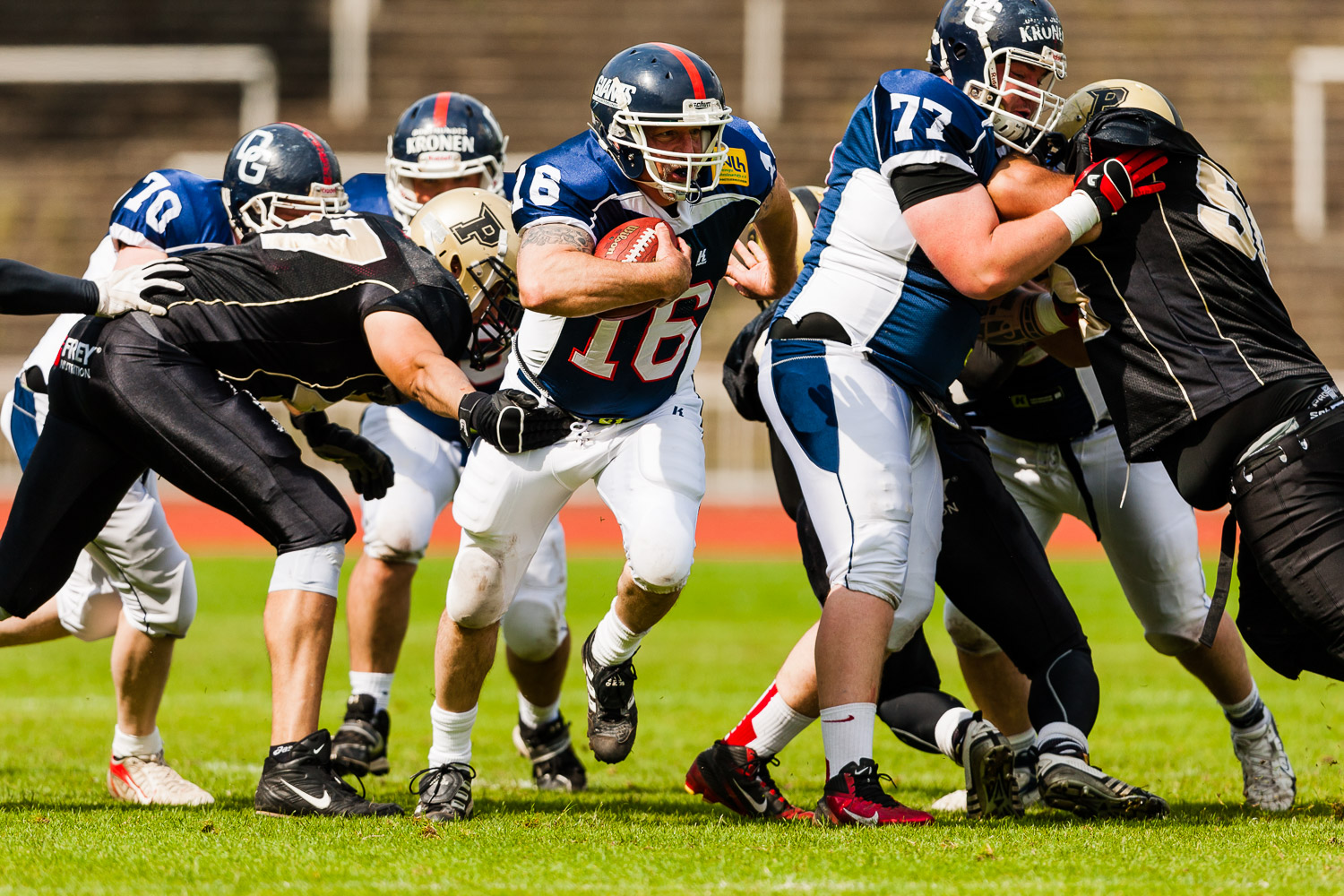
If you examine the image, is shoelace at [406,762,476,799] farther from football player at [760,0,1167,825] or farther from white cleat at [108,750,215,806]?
football player at [760,0,1167,825]

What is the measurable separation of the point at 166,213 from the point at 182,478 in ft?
3.65

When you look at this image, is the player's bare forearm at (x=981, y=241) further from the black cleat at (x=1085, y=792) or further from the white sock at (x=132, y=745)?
the white sock at (x=132, y=745)

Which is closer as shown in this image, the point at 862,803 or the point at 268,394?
the point at 862,803

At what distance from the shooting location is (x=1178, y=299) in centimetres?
383

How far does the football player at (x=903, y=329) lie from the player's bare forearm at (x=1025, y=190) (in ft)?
0.15

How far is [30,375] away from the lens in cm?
479

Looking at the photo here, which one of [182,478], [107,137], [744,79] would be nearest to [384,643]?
[182,478]

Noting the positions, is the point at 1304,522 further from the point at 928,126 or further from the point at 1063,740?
the point at 928,126

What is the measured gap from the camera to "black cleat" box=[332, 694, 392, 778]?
16.6 feet

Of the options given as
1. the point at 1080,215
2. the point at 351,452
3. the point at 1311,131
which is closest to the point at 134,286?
the point at 351,452

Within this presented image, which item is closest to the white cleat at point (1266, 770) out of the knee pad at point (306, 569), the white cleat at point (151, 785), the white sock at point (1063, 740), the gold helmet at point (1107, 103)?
the white sock at point (1063, 740)

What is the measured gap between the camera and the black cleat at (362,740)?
5066 millimetres

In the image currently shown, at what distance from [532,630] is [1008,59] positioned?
8.21 ft

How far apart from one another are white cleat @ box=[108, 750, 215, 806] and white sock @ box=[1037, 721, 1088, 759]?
2.40 metres
